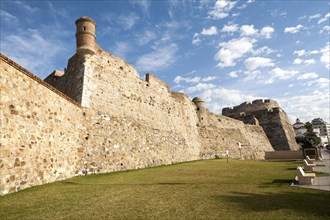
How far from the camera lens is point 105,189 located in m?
7.82

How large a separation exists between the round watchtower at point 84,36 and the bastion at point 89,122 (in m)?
0.06

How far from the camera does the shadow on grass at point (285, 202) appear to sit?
489cm

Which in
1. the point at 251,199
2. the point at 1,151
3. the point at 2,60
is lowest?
the point at 251,199

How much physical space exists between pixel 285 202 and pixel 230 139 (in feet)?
83.6

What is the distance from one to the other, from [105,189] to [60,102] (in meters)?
5.28

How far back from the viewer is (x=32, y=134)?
875 cm

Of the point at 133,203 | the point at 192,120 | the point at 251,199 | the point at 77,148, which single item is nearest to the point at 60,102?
the point at 77,148

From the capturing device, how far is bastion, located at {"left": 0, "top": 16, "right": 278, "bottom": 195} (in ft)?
26.2

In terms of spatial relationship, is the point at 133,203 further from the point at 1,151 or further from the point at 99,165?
the point at 99,165

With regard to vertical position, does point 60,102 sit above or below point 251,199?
above

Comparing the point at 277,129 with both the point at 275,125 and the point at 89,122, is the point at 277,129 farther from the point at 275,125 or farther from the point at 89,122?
the point at 89,122

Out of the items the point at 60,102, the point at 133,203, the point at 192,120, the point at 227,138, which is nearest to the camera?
the point at 133,203

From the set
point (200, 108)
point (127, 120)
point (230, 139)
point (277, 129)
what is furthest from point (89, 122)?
point (277, 129)

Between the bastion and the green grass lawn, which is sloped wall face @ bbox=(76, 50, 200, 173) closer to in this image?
the bastion
